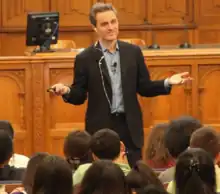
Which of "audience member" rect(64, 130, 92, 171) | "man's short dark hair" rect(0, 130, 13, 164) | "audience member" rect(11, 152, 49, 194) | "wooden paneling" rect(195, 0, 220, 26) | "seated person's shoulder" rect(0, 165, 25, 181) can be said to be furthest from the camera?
"wooden paneling" rect(195, 0, 220, 26)

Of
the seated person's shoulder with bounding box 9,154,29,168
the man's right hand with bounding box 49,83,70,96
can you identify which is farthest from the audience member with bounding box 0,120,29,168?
the man's right hand with bounding box 49,83,70,96

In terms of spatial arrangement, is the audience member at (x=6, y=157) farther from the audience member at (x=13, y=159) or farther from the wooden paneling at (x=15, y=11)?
the wooden paneling at (x=15, y=11)

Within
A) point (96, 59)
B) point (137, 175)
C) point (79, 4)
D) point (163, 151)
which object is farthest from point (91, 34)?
point (137, 175)

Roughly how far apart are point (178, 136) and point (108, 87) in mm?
935

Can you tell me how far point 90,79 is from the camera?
4996 millimetres

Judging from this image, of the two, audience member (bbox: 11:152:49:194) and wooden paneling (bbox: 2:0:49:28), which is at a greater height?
wooden paneling (bbox: 2:0:49:28)

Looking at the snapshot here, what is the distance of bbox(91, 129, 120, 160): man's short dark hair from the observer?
4.04 metres

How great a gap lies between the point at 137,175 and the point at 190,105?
12.3 feet

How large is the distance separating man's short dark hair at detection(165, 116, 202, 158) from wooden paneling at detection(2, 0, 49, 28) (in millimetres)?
7061

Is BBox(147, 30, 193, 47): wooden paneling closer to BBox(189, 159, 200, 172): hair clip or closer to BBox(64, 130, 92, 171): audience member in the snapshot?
BBox(64, 130, 92, 171): audience member

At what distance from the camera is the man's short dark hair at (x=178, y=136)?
4.11m

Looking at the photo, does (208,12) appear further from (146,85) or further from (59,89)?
(59,89)

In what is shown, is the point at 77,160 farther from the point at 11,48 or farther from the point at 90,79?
the point at 11,48

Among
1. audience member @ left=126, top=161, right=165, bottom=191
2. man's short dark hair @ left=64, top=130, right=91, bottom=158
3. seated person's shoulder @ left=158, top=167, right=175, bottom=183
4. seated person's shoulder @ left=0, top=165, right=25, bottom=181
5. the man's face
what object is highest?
the man's face
